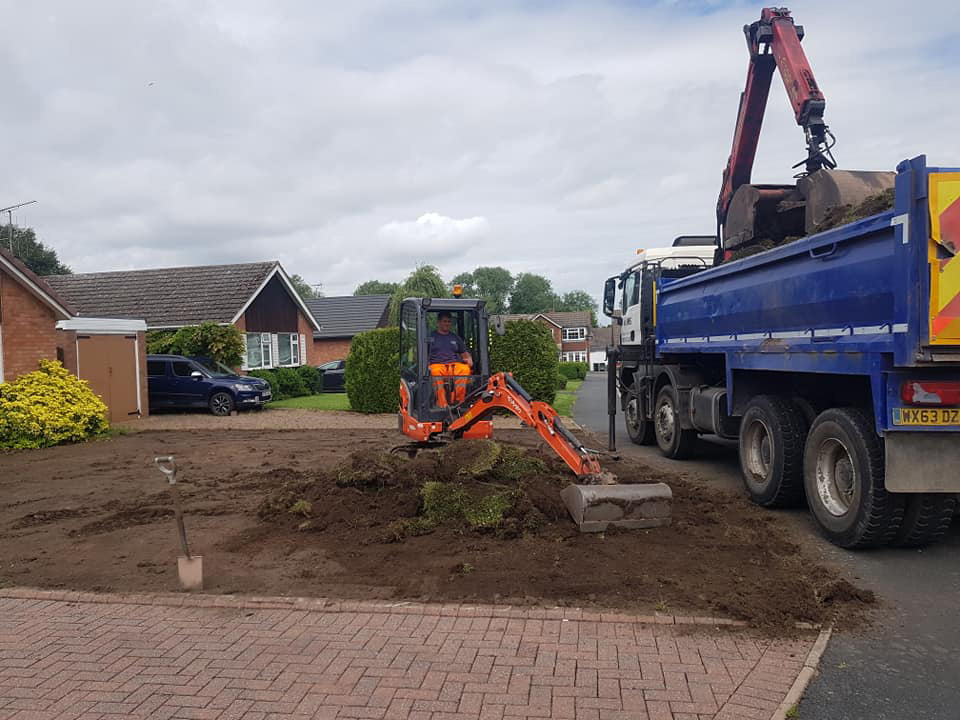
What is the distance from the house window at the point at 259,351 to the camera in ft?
88.7

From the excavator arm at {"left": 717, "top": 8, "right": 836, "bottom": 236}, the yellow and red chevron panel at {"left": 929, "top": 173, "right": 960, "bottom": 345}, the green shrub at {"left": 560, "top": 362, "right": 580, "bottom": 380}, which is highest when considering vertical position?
the excavator arm at {"left": 717, "top": 8, "right": 836, "bottom": 236}

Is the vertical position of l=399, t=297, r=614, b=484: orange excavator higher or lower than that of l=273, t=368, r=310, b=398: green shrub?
higher

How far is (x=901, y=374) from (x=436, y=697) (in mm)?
4104

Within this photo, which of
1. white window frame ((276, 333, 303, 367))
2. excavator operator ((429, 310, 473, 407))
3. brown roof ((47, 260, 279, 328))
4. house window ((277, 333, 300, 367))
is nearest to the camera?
excavator operator ((429, 310, 473, 407))

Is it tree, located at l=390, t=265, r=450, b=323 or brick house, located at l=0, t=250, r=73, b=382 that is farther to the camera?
tree, located at l=390, t=265, r=450, b=323

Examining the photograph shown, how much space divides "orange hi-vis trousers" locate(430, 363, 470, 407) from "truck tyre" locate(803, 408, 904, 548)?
14.0ft

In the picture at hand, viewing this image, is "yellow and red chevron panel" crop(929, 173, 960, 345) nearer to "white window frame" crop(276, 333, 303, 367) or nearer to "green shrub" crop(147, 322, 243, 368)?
"green shrub" crop(147, 322, 243, 368)

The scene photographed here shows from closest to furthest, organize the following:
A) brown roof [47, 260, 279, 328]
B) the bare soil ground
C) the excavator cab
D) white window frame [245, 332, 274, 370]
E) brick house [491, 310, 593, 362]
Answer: the bare soil ground
the excavator cab
brown roof [47, 260, 279, 328]
white window frame [245, 332, 274, 370]
brick house [491, 310, 593, 362]

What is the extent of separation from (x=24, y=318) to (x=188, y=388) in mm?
5602

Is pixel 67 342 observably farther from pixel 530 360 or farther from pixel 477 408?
pixel 477 408

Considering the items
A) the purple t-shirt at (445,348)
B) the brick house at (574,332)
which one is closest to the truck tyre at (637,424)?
the purple t-shirt at (445,348)

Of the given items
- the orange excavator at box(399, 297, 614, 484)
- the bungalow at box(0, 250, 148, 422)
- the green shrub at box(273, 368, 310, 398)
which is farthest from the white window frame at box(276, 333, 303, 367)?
the orange excavator at box(399, 297, 614, 484)

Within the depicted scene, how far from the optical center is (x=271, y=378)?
25.6m

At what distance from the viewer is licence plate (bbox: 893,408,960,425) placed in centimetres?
563
